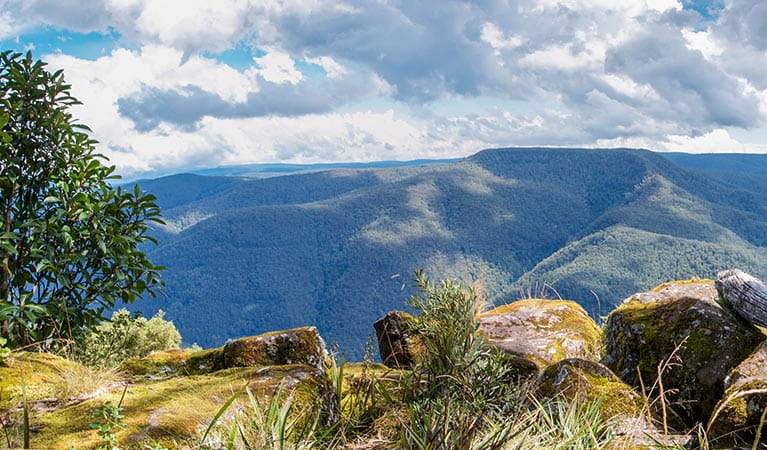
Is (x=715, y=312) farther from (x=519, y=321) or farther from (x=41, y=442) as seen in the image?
(x=41, y=442)

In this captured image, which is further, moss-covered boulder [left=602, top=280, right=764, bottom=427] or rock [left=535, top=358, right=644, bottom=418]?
moss-covered boulder [left=602, top=280, right=764, bottom=427]

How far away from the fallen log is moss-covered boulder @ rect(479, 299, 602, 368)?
10.5ft

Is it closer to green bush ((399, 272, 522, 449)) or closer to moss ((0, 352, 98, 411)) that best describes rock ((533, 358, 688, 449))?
green bush ((399, 272, 522, 449))

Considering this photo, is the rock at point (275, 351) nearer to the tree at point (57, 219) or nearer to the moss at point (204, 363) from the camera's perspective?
the moss at point (204, 363)

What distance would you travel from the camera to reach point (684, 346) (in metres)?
6.16

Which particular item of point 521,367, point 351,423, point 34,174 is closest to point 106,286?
point 34,174

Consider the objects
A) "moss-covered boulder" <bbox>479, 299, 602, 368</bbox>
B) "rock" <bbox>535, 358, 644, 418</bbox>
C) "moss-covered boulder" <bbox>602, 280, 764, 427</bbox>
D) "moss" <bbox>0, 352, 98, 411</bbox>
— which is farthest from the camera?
"moss-covered boulder" <bbox>479, 299, 602, 368</bbox>

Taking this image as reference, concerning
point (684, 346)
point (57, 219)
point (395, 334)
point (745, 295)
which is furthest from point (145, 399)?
point (745, 295)

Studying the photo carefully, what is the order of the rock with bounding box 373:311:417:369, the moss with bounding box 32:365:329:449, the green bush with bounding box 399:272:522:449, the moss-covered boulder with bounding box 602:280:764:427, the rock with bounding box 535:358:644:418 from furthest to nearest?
the rock with bounding box 373:311:417:369 < the moss-covered boulder with bounding box 602:280:764:427 < the rock with bounding box 535:358:644:418 < the moss with bounding box 32:365:329:449 < the green bush with bounding box 399:272:522:449

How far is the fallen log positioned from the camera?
229 inches

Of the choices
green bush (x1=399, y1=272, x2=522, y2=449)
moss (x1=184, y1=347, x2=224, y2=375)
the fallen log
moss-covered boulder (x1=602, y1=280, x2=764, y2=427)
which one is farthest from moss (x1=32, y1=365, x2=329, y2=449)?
the fallen log

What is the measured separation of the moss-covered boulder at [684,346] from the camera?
5.80 meters

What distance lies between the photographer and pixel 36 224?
6.05 metres

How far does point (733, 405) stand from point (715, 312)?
1974 millimetres
